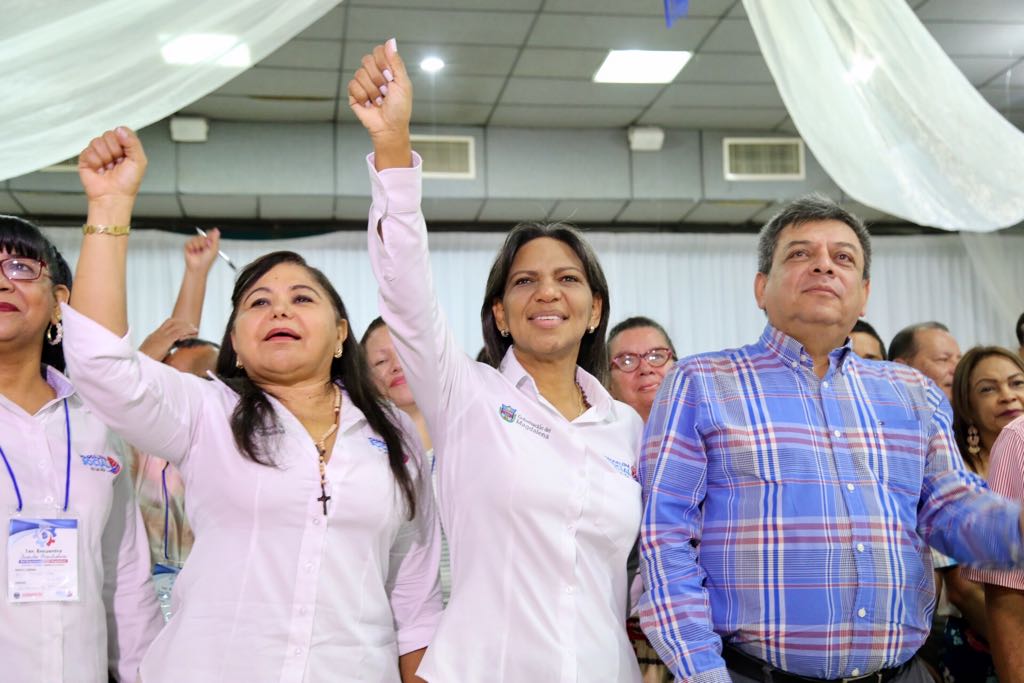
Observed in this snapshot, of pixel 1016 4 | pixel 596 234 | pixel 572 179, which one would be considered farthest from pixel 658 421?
pixel 596 234

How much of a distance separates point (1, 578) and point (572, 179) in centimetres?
511

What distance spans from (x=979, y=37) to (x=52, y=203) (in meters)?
5.33

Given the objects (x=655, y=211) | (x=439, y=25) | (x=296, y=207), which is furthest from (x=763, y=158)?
(x=296, y=207)

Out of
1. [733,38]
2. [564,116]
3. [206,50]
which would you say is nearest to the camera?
[206,50]

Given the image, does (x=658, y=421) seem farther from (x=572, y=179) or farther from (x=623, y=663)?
(x=572, y=179)

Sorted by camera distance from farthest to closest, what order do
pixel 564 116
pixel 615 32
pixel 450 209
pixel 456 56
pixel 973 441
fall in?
pixel 450 209 → pixel 564 116 → pixel 456 56 → pixel 615 32 → pixel 973 441

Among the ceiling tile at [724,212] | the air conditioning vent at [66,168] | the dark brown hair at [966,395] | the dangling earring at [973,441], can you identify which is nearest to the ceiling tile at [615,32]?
the ceiling tile at [724,212]

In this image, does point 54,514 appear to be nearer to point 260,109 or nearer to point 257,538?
point 257,538

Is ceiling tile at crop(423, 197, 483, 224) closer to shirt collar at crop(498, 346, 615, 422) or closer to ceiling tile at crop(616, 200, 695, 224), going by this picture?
ceiling tile at crop(616, 200, 695, 224)

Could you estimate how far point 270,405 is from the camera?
188 centimetres

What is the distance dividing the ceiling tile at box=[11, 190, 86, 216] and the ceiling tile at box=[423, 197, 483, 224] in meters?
2.08

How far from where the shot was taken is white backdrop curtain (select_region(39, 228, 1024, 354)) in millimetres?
6949

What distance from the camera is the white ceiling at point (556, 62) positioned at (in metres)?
4.90

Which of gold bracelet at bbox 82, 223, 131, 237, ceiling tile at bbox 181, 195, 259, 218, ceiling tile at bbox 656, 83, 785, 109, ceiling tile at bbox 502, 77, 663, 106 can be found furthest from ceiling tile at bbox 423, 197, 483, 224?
gold bracelet at bbox 82, 223, 131, 237
